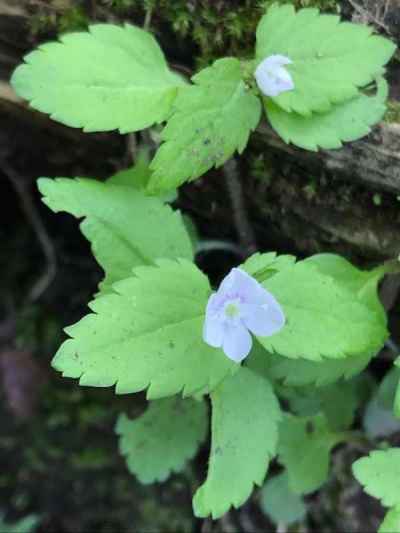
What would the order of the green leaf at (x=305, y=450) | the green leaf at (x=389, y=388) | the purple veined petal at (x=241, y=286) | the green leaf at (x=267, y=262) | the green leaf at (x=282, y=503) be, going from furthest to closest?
the green leaf at (x=282, y=503) < the green leaf at (x=305, y=450) < the green leaf at (x=389, y=388) < the green leaf at (x=267, y=262) < the purple veined petal at (x=241, y=286)

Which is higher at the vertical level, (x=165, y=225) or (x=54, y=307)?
(x=165, y=225)

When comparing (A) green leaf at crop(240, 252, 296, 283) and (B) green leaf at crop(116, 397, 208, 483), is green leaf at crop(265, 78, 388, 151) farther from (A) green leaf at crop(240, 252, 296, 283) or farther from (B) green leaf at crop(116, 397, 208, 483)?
(B) green leaf at crop(116, 397, 208, 483)

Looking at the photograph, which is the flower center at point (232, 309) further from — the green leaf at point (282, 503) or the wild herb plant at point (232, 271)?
the green leaf at point (282, 503)

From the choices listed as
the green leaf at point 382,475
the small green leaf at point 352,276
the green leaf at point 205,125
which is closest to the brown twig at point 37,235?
the green leaf at point 205,125

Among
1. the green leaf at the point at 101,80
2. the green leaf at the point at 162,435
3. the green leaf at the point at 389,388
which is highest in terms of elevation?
the green leaf at the point at 101,80

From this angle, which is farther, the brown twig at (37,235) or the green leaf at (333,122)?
the brown twig at (37,235)

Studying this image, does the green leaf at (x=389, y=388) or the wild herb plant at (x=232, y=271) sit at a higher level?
the wild herb plant at (x=232, y=271)

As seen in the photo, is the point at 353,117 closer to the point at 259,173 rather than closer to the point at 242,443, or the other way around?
the point at 259,173

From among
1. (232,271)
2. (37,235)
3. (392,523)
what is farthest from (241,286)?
(37,235)

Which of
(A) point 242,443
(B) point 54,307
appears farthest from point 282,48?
(B) point 54,307
